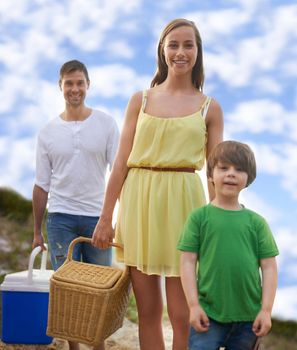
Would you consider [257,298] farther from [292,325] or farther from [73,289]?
[292,325]

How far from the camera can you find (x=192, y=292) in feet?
8.70

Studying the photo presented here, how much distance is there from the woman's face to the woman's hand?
32.4 inches

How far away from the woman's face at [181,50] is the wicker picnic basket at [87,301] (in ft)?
3.37

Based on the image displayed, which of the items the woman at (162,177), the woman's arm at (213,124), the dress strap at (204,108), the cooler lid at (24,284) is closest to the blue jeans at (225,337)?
the woman at (162,177)

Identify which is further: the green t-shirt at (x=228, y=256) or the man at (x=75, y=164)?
the man at (x=75, y=164)

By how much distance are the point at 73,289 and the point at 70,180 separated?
92 cm

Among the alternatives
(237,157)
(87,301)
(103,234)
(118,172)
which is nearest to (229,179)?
(237,157)

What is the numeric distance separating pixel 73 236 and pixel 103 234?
0.93 metres

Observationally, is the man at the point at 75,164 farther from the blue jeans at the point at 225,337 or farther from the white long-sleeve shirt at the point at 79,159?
the blue jeans at the point at 225,337

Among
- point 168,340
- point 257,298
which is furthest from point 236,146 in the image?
point 168,340

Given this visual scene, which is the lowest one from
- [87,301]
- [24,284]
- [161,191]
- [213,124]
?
[24,284]

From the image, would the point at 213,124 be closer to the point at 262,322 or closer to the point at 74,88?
the point at 262,322

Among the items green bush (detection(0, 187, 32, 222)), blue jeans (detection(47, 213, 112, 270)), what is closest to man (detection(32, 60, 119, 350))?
blue jeans (detection(47, 213, 112, 270))

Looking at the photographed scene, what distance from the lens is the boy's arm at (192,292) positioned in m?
2.63
